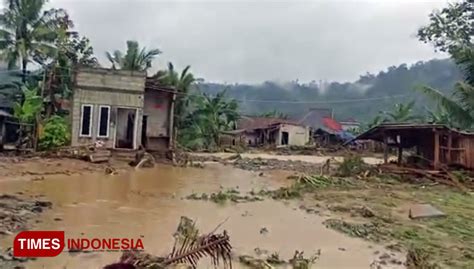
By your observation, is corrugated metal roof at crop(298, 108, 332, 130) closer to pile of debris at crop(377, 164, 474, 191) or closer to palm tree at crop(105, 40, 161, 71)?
palm tree at crop(105, 40, 161, 71)

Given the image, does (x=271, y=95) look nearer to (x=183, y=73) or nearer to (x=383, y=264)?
(x=183, y=73)

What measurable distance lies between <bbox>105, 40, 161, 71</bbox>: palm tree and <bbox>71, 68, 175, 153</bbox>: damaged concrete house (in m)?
5.97

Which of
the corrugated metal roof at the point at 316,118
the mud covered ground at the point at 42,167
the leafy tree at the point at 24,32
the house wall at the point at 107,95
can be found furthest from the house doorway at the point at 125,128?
the corrugated metal roof at the point at 316,118

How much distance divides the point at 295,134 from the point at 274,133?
2.10 meters

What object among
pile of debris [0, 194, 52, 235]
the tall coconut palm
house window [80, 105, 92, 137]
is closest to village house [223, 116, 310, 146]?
the tall coconut palm

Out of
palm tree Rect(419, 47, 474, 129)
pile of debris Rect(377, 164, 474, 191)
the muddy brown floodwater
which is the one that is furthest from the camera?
palm tree Rect(419, 47, 474, 129)

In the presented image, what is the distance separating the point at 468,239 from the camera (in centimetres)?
995

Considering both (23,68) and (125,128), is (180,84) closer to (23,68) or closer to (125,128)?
(125,128)

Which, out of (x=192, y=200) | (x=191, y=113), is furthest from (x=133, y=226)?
(x=191, y=113)

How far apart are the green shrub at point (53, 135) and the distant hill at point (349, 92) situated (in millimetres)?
52773

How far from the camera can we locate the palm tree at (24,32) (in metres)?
31.7

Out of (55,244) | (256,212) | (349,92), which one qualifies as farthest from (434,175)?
(349,92)

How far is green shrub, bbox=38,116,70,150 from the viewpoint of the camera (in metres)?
22.3

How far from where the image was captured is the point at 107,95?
24.5m
